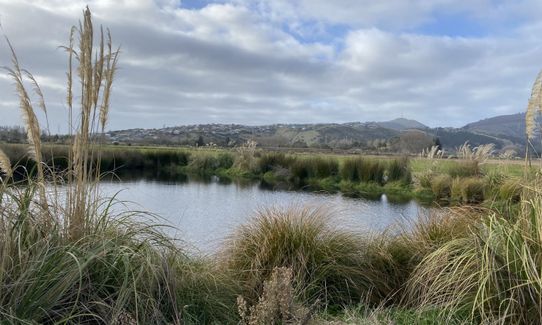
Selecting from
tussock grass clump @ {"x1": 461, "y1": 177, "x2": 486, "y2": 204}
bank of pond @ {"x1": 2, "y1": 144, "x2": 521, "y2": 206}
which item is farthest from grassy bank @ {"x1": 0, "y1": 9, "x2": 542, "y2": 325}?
tussock grass clump @ {"x1": 461, "y1": 177, "x2": 486, "y2": 204}

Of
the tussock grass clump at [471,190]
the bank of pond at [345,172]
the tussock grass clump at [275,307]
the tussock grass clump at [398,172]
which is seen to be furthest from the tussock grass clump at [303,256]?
the tussock grass clump at [398,172]

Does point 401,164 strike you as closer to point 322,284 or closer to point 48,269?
point 322,284

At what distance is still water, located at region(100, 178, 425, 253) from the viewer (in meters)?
5.73

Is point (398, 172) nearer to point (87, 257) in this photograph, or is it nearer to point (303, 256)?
point (303, 256)

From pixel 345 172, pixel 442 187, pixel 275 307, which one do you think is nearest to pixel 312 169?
pixel 345 172

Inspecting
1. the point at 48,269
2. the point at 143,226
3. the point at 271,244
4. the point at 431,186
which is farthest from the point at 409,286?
the point at 431,186

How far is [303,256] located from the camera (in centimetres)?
466

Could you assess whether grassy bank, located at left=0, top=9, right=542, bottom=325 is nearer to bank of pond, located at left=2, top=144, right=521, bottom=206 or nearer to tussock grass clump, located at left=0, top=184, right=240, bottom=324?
tussock grass clump, located at left=0, top=184, right=240, bottom=324

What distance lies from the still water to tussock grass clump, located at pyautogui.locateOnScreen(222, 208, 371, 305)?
414 mm

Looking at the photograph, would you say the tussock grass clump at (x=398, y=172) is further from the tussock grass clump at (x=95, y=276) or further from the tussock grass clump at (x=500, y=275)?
the tussock grass clump at (x=95, y=276)

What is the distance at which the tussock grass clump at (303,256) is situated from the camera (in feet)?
14.9

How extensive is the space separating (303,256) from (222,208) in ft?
29.2

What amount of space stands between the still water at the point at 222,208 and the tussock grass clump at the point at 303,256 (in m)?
0.41

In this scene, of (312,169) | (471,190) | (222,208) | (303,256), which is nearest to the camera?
(303,256)
